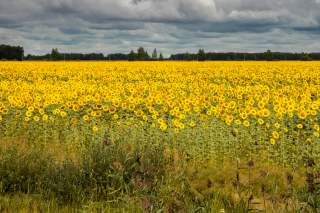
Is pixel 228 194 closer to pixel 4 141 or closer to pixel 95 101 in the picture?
pixel 4 141

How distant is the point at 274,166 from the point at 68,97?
573 centimetres

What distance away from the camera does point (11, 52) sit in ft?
222

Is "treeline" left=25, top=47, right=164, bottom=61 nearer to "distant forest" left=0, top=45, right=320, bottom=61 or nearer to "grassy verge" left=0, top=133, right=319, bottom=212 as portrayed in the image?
"distant forest" left=0, top=45, right=320, bottom=61

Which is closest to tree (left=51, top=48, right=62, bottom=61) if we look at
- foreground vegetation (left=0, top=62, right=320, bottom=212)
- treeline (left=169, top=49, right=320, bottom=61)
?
treeline (left=169, top=49, right=320, bottom=61)

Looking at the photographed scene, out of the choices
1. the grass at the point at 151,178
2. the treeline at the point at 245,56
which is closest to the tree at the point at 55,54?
the treeline at the point at 245,56

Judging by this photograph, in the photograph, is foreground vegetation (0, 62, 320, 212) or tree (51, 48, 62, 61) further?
tree (51, 48, 62, 61)

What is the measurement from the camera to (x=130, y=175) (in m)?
5.55

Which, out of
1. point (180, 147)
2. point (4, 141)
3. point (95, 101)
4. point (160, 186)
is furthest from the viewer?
point (95, 101)

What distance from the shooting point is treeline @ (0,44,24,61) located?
67.0 metres

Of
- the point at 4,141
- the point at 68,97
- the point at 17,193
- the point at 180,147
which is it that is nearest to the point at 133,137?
the point at 180,147

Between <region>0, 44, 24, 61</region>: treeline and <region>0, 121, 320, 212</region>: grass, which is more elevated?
<region>0, 44, 24, 61</region>: treeline

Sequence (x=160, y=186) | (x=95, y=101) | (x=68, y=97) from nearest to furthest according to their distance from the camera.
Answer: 1. (x=160, y=186)
2. (x=95, y=101)
3. (x=68, y=97)

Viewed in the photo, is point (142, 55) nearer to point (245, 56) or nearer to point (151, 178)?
point (245, 56)

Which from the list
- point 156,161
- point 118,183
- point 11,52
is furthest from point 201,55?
point 118,183
